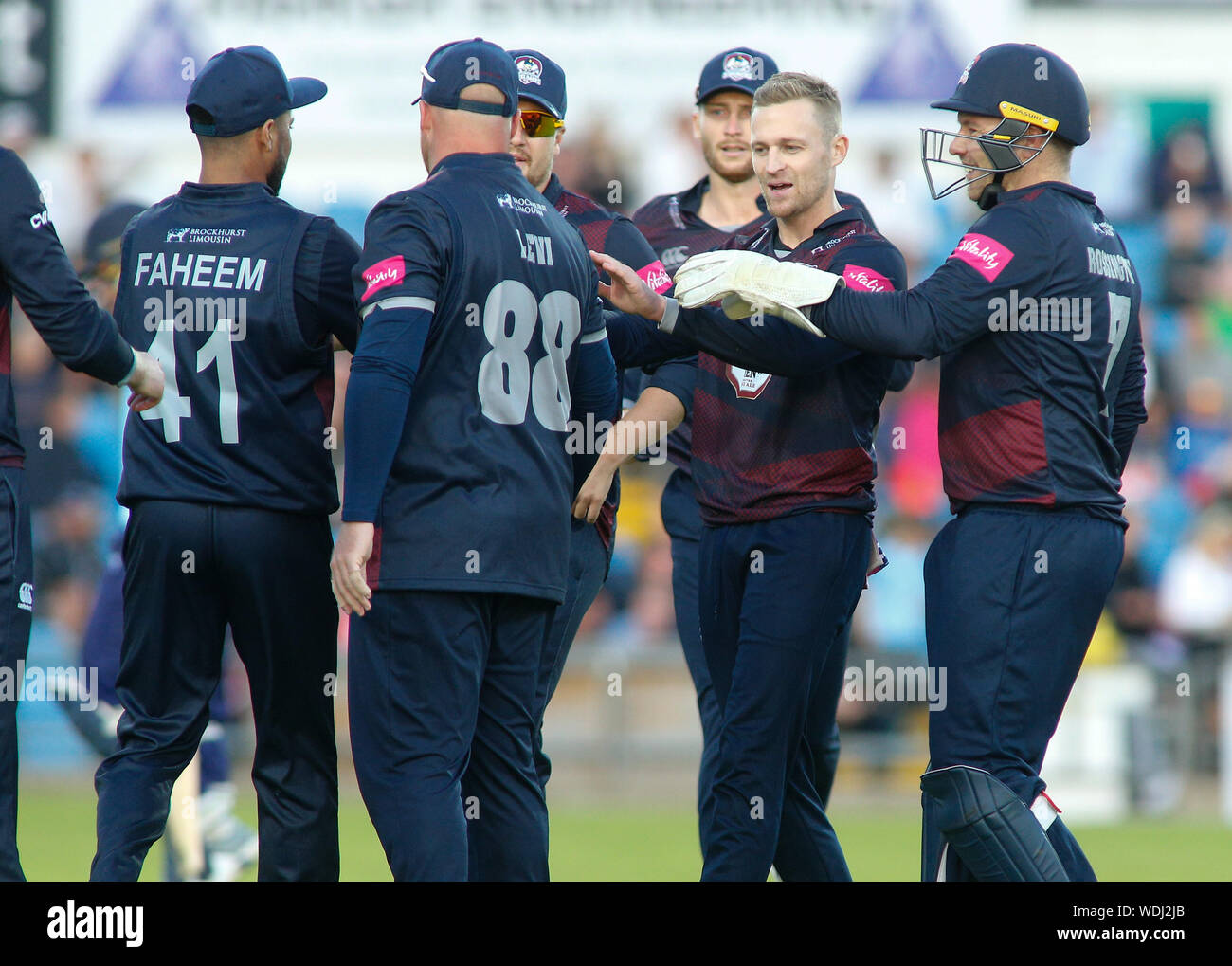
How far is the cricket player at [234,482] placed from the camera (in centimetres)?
471

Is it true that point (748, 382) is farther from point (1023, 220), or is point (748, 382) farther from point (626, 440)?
point (1023, 220)

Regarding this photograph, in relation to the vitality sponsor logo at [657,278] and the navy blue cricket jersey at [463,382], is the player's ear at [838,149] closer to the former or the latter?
the vitality sponsor logo at [657,278]

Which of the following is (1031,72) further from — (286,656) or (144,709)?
(144,709)

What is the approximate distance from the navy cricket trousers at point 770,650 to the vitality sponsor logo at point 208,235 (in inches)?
66.5

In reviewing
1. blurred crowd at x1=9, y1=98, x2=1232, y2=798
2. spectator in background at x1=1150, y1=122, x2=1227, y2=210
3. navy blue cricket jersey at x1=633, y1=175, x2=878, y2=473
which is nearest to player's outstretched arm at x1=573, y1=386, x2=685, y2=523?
navy blue cricket jersey at x1=633, y1=175, x2=878, y2=473

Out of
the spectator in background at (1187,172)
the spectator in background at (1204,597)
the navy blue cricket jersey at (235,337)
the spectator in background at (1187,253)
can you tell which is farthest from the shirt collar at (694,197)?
the spectator in background at (1187,172)

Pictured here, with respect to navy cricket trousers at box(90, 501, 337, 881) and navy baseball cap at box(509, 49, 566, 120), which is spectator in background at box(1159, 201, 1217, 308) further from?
navy cricket trousers at box(90, 501, 337, 881)

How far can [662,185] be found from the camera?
Answer: 1463 cm

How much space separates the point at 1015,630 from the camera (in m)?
4.57

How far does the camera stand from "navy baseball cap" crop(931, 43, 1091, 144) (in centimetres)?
471

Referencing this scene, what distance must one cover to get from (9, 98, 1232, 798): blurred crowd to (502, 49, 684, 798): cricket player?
5.68 meters
